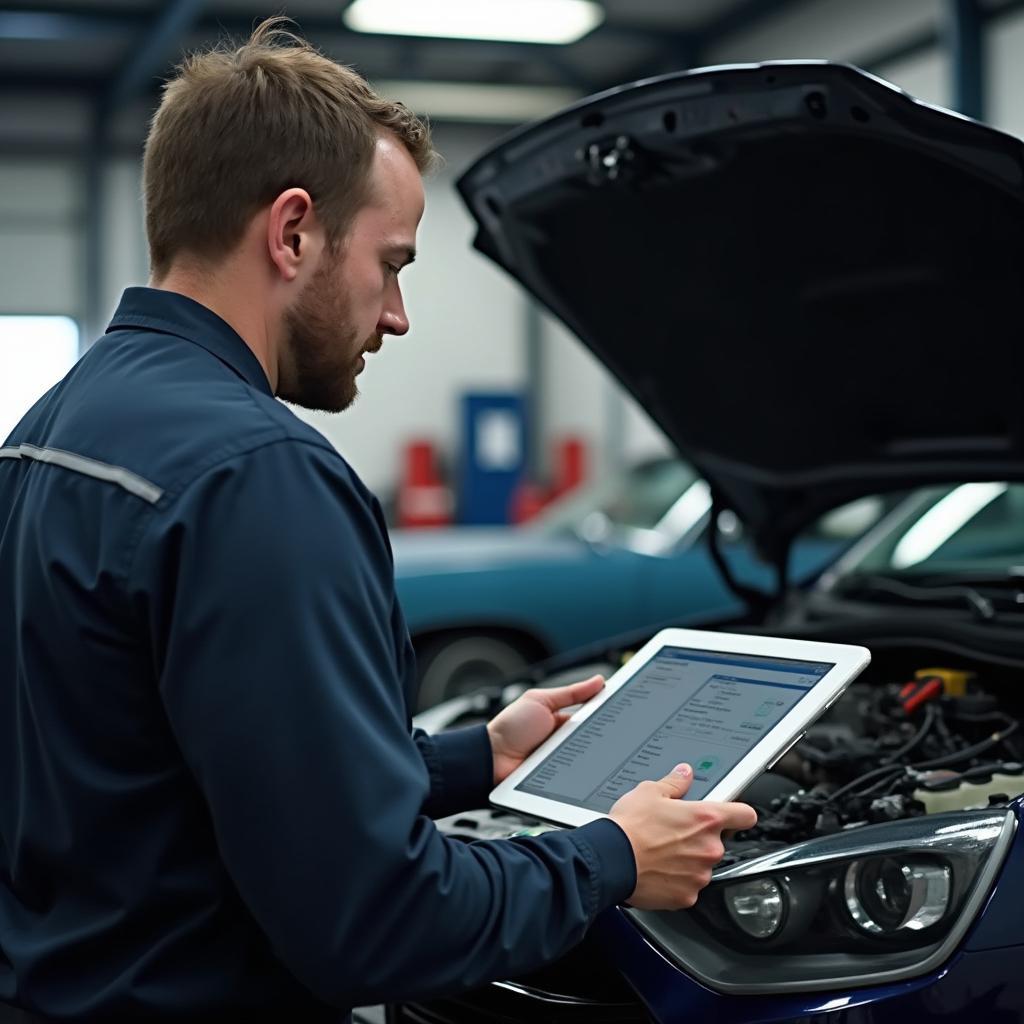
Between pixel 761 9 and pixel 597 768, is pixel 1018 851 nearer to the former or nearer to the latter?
pixel 597 768

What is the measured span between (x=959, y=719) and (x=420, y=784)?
4.50ft

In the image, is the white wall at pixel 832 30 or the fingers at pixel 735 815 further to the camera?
the white wall at pixel 832 30

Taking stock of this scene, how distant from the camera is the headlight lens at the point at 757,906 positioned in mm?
1735

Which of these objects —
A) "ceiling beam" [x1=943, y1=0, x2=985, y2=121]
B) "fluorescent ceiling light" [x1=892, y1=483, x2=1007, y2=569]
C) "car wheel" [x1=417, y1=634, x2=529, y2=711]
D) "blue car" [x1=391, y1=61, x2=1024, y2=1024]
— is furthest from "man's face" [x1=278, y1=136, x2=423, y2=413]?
"ceiling beam" [x1=943, y1=0, x2=985, y2=121]

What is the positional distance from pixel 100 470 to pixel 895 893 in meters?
1.08

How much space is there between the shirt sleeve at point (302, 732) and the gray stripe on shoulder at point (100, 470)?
34 millimetres

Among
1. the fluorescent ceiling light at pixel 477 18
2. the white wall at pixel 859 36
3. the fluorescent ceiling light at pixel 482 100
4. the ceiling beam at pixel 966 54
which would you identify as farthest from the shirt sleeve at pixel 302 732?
the fluorescent ceiling light at pixel 482 100

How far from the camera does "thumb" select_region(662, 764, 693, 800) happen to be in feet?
5.16

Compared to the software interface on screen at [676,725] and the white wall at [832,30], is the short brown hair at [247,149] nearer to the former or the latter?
the software interface on screen at [676,725]

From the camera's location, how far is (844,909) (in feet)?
5.61

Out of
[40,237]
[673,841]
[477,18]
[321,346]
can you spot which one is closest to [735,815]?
[673,841]

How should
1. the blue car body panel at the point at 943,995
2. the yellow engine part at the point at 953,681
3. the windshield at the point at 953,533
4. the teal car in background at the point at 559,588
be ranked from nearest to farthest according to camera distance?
the blue car body panel at the point at 943,995, the yellow engine part at the point at 953,681, the windshield at the point at 953,533, the teal car in background at the point at 559,588

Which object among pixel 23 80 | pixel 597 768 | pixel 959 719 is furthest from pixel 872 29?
pixel 597 768

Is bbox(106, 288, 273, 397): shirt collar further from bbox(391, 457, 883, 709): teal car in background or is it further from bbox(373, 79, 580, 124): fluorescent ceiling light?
bbox(373, 79, 580, 124): fluorescent ceiling light
